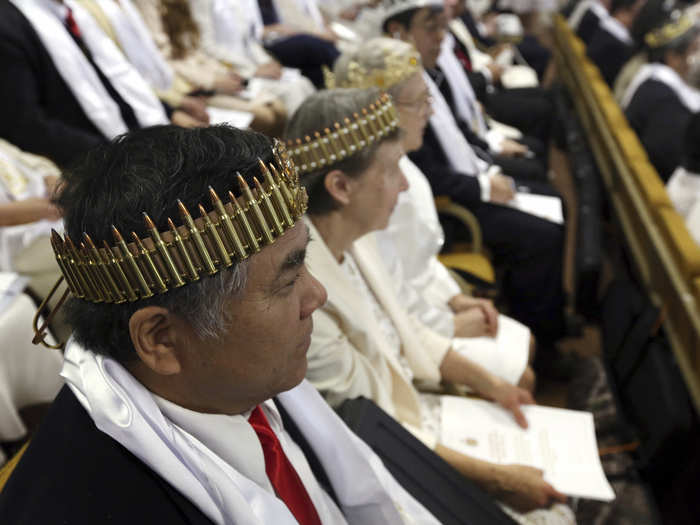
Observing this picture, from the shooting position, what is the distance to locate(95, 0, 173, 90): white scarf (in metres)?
2.90

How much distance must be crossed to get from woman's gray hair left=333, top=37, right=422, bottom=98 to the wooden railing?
1520 millimetres

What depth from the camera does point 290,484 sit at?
1116 millimetres

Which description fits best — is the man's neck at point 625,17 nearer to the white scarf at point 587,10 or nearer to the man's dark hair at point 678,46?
the white scarf at point 587,10

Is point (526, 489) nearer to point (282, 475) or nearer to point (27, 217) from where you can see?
point (282, 475)

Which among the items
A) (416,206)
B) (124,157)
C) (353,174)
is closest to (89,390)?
(124,157)

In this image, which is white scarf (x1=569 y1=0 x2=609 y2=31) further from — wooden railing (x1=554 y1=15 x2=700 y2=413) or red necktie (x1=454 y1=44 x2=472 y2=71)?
red necktie (x1=454 y1=44 x2=472 y2=71)

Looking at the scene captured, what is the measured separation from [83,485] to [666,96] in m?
4.33

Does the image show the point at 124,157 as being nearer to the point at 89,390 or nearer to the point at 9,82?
the point at 89,390

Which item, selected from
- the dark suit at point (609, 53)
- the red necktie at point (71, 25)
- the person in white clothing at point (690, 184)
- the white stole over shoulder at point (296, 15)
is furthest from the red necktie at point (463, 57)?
the red necktie at point (71, 25)

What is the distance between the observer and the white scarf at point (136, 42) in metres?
2.90

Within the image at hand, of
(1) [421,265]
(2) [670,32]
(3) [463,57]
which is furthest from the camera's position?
(3) [463,57]

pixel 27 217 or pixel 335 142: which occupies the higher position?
pixel 335 142

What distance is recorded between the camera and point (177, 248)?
2.65 ft

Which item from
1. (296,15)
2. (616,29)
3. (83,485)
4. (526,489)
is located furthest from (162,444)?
(616,29)
